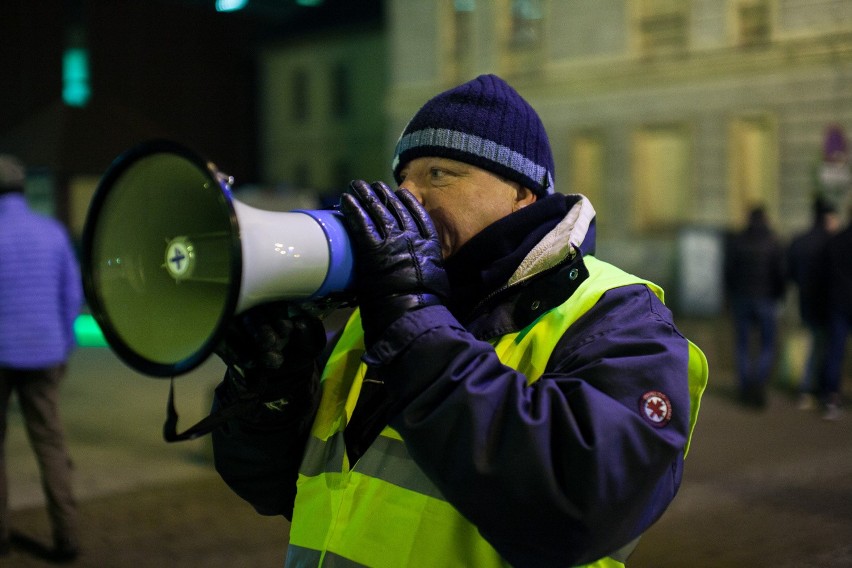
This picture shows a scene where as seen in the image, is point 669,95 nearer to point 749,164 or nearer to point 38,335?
point 749,164

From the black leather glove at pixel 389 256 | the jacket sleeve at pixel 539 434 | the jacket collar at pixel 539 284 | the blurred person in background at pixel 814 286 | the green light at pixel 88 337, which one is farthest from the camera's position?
the green light at pixel 88 337

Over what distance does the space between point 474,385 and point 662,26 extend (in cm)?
1724

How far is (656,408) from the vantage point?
1.53 m

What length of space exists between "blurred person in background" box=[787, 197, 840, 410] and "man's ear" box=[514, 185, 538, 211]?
7373mm

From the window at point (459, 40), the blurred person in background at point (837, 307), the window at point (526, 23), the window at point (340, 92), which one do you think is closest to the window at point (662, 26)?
the window at point (526, 23)

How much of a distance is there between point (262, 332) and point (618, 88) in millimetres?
17687

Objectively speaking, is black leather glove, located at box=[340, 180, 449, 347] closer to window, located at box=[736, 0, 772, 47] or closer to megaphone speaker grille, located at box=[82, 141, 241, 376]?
megaphone speaker grille, located at box=[82, 141, 241, 376]

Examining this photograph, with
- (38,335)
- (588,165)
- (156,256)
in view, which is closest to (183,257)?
(156,256)

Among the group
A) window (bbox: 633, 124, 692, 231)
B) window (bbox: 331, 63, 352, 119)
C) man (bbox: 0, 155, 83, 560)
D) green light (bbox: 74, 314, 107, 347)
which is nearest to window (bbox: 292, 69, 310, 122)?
window (bbox: 331, 63, 352, 119)

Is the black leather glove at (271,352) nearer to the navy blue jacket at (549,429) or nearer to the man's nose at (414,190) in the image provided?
the navy blue jacket at (549,429)

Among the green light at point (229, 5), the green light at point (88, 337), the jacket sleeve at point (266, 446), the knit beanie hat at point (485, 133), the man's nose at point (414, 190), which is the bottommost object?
the green light at point (88, 337)

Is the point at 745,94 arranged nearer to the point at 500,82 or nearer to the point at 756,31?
the point at 756,31

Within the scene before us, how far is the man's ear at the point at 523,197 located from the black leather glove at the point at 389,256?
376 mm

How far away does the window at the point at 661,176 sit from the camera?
17859mm
